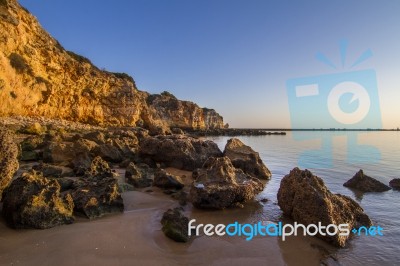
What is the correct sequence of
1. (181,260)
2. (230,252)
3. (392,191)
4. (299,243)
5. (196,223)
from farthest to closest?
(392,191)
(196,223)
(299,243)
(230,252)
(181,260)

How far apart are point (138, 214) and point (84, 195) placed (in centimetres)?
126

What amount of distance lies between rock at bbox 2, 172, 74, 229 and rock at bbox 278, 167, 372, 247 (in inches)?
189

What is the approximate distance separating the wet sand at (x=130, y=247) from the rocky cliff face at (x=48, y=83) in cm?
2093

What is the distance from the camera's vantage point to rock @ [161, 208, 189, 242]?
4555mm

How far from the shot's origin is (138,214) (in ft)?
18.9

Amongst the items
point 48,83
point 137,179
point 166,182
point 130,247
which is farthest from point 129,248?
point 48,83

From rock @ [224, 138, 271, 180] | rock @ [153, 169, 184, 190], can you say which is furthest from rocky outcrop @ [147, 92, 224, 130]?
rock @ [153, 169, 184, 190]

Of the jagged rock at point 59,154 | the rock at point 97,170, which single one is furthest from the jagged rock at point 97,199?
the jagged rock at point 59,154

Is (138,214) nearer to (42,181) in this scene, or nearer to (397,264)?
(42,181)

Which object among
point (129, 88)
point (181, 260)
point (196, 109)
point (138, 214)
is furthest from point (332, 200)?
point (196, 109)

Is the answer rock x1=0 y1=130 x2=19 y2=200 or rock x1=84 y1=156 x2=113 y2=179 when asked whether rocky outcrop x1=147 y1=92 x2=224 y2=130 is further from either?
rock x1=0 y1=130 x2=19 y2=200

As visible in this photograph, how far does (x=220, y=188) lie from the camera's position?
660 cm

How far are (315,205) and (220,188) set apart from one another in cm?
Result: 225

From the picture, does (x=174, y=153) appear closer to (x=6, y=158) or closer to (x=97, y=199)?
(x=97, y=199)
